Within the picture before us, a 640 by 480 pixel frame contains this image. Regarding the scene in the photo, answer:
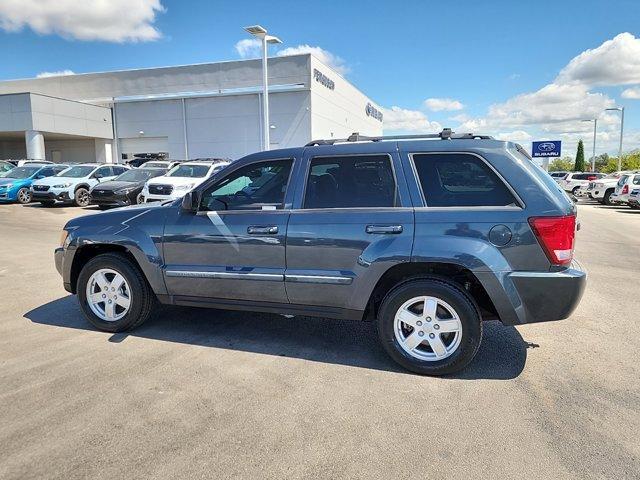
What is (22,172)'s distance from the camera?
1936cm

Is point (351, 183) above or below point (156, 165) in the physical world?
below

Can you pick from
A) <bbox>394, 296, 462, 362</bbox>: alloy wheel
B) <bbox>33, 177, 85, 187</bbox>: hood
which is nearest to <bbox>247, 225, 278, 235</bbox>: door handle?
<bbox>394, 296, 462, 362</bbox>: alloy wheel

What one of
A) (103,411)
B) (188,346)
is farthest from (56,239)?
(103,411)

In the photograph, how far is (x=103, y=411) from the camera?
3.16 m

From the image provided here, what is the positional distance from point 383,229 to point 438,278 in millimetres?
581

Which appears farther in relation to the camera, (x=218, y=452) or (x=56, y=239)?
(x=56, y=239)

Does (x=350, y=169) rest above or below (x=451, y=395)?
above

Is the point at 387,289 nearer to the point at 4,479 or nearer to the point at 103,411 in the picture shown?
the point at 103,411

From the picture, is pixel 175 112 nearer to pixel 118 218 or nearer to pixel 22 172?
pixel 22 172

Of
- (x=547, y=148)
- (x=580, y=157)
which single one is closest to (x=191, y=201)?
(x=547, y=148)

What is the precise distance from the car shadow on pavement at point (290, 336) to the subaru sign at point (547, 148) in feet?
85.6

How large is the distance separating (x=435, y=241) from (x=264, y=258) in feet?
4.75

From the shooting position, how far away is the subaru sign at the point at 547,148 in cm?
2739

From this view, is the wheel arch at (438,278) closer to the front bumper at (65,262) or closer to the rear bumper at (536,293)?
the rear bumper at (536,293)
